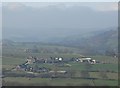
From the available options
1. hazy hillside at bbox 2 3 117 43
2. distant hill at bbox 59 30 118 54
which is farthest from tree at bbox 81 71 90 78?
hazy hillside at bbox 2 3 117 43

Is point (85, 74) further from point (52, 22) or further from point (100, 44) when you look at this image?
point (52, 22)

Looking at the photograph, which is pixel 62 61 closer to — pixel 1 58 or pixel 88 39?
pixel 1 58

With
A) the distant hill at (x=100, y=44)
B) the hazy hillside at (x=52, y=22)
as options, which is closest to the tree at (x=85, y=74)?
the distant hill at (x=100, y=44)

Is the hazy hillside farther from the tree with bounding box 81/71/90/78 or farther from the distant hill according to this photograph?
the tree with bounding box 81/71/90/78

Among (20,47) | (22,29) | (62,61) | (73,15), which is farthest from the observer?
(73,15)

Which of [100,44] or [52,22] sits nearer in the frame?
[100,44]

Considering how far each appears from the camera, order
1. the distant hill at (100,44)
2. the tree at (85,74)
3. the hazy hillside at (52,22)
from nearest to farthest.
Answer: the tree at (85,74), the distant hill at (100,44), the hazy hillside at (52,22)

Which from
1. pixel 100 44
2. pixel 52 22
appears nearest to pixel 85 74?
pixel 100 44

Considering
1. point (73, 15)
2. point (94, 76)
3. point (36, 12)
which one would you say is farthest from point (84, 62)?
point (73, 15)

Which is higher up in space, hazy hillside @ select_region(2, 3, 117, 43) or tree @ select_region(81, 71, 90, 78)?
hazy hillside @ select_region(2, 3, 117, 43)

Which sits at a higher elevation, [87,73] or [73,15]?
[73,15]

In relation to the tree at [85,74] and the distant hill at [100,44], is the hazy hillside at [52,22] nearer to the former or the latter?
the distant hill at [100,44]
